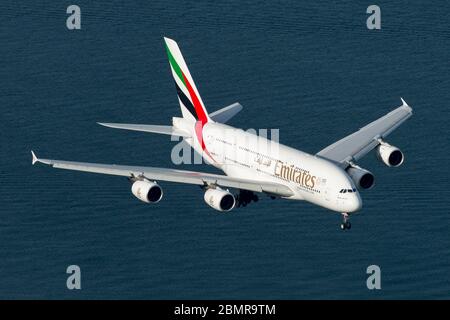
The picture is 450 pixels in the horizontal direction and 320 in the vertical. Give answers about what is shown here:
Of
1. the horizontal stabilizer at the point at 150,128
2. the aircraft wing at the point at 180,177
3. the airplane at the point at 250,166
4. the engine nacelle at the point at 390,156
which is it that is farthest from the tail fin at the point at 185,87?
the engine nacelle at the point at 390,156

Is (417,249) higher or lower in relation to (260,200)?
lower

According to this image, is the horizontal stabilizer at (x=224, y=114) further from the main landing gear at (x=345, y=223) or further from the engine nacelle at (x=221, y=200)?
the main landing gear at (x=345, y=223)

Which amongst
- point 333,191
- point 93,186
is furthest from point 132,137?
point 333,191

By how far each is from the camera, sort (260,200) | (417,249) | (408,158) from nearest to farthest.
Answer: (417,249) → (260,200) → (408,158)

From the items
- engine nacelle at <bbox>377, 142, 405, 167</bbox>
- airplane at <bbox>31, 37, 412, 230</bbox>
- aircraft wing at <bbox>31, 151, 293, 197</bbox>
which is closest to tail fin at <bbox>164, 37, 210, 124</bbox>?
airplane at <bbox>31, 37, 412, 230</bbox>

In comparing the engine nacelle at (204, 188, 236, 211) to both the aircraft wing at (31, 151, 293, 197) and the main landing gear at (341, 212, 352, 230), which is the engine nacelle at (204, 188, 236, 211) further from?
the main landing gear at (341, 212, 352, 230)

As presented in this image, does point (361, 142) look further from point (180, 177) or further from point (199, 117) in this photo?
point (180, 177)

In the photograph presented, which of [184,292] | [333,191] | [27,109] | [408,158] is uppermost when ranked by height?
[27,109]

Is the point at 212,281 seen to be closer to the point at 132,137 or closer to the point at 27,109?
the point at 132,137
